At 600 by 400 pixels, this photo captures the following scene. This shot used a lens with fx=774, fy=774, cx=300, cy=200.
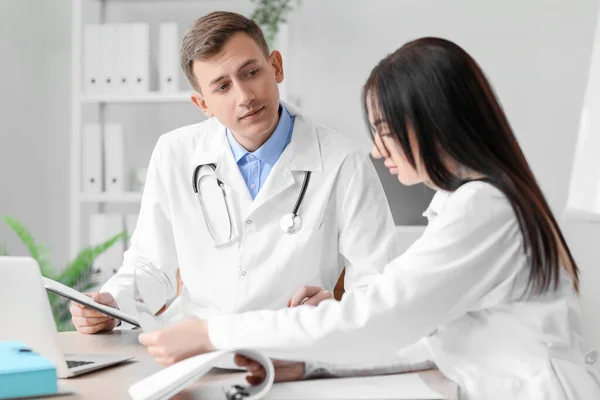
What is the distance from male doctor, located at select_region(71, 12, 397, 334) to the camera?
5.43 ft

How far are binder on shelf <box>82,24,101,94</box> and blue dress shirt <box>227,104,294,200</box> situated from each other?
6.04ft

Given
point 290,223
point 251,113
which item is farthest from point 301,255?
point 251,113

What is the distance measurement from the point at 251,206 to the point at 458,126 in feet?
2.34

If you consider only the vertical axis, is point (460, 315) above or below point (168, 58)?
below

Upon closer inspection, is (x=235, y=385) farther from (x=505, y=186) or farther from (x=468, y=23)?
(x=468, y=23)

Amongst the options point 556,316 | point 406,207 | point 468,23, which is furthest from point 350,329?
point 468,23

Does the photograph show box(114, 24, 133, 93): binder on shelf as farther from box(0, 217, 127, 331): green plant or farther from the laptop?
the laptop

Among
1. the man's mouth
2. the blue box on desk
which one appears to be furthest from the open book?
the man's mouth

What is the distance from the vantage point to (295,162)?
171 centimetres

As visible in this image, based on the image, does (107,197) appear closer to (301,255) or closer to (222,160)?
(222,160)

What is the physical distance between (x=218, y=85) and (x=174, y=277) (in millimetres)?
466

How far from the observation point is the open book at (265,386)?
901mm

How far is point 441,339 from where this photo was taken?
1.08 m

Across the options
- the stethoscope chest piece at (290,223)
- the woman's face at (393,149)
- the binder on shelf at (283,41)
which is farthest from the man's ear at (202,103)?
the binder on shelf at (283,41)
